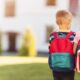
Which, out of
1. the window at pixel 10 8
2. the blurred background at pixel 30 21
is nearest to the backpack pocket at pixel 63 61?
the blurred background at pixel 30 21

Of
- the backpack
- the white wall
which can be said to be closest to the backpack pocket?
the backpack

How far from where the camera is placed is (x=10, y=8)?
1013 inches

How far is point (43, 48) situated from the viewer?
24.3 meters

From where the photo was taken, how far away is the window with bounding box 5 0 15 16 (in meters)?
25.5

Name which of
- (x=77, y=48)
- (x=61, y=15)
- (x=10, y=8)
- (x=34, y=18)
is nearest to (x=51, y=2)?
(x=34, y=18)

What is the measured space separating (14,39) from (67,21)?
20.2 meters

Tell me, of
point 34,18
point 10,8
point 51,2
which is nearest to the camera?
point 34,18

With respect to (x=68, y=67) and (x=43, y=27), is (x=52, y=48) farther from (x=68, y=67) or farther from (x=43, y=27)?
(x=43, y=27)

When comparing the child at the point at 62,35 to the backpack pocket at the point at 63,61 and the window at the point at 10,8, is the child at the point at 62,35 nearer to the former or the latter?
the backpack pocket at the point at 63,61

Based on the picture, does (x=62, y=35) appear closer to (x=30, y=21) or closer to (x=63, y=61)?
(x=63, y=61)

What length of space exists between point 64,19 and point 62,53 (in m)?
0.40

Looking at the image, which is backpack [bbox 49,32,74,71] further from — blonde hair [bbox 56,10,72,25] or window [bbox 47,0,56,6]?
window [bbox 47,0,56,6]

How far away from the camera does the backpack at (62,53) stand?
5.10 meters

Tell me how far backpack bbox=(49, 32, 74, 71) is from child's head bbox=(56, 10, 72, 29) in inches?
4.4
